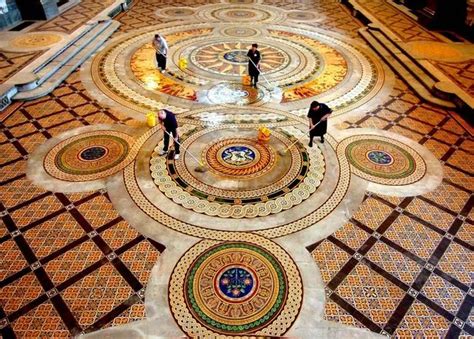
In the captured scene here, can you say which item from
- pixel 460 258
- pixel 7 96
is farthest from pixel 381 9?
pixel 7 96

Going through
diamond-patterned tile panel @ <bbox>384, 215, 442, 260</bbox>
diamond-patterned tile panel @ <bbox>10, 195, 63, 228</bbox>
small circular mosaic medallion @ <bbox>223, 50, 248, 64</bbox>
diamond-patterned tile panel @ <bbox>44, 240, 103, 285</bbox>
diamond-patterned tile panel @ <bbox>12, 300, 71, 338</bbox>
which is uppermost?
diamond-patterned tile panel @ <bbox>12, 300, 71, 338</bbox>

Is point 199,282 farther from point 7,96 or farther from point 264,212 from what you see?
point 7,96

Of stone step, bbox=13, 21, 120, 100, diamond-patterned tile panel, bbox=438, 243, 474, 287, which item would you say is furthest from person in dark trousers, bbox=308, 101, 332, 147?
stone step, bbox=13, 21, 120, 100

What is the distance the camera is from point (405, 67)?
825 centimetres

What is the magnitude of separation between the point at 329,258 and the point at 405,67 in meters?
6.41

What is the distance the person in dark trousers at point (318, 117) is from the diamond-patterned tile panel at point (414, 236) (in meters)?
1.79

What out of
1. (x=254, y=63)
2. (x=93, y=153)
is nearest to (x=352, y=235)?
(x=93, y=153)

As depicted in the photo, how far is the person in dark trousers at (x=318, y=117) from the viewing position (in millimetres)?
5184

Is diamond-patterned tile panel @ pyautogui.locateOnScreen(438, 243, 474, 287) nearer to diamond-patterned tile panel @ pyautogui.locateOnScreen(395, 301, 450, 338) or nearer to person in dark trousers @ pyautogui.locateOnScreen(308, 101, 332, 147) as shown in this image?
diamond-patterned tile panel @ pyautogui.locateOnScreen(395, 301, 450, 338)

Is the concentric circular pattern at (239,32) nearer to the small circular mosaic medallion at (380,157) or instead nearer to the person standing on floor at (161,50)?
the person standing on floor at (161,50)

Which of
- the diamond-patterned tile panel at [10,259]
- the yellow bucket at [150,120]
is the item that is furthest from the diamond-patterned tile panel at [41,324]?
the yellow bucket at [150,120]

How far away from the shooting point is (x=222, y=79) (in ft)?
24.9

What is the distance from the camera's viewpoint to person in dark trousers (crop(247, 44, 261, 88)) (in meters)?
6.84

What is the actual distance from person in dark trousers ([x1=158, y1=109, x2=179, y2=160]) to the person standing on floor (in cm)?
309
